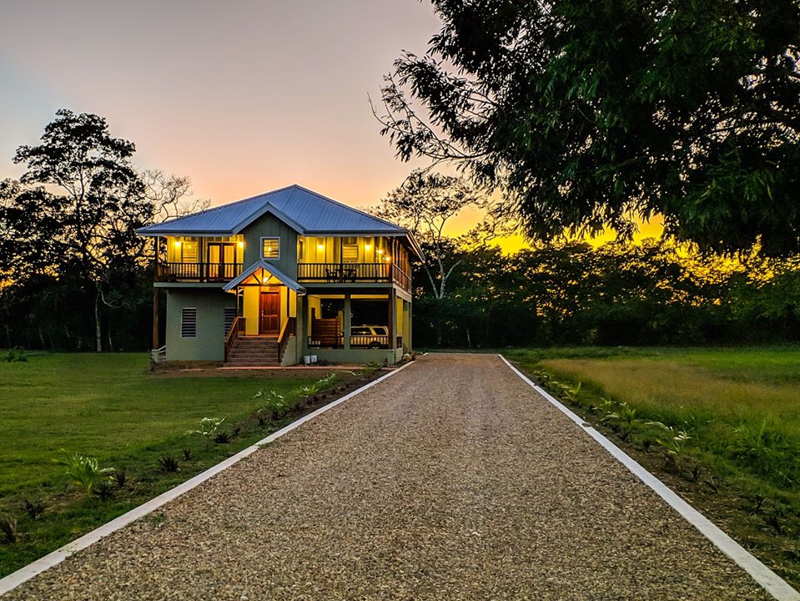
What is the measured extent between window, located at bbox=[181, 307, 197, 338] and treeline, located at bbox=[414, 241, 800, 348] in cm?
2149

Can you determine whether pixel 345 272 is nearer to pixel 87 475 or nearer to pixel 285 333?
pixel 285 333

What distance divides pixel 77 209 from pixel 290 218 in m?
22.6

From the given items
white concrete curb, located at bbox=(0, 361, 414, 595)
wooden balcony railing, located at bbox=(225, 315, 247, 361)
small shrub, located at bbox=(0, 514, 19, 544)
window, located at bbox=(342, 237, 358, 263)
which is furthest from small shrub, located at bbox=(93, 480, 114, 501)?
window, located at bbox=(342, 237, 358, 263)

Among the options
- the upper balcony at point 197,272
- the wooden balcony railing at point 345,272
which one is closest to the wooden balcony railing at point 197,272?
the upper balcony at point 197,272

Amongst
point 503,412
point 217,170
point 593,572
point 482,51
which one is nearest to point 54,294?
point 217,170

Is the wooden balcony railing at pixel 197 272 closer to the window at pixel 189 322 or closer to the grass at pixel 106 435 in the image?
the window at pixel 189 322

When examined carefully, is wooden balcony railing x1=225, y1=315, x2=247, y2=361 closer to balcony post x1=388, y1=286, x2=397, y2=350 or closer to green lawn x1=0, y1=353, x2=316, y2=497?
green lawn x1=0, y1=353, x2=316, y2=497

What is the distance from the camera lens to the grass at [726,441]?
15.6 feet

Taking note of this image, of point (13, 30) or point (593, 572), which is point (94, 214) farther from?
point (593, 572)

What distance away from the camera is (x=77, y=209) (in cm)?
4056

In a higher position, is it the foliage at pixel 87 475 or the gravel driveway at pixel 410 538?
the foliage at pixel 87 475

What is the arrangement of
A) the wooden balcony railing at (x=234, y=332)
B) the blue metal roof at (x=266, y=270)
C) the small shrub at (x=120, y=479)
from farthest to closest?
1. the blue metal roof at (x=266, y=270)
2. the wooden balcony railing at (x=234, y=332)
3. the small shrub at (x=120, y=479)

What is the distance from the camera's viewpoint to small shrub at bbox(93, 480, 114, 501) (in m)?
5.29

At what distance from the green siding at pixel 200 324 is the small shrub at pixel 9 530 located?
72.6 ft
